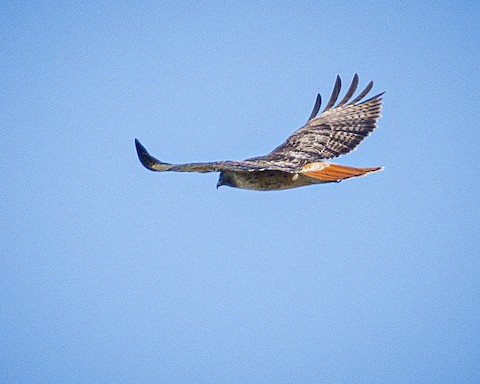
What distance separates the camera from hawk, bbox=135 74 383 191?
34.6 ft

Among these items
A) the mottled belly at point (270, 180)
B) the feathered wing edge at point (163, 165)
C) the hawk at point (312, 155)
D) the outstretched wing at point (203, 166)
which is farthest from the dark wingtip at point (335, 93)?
the feathered wing edge at point (163, 165)

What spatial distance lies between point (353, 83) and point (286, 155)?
10.0ft

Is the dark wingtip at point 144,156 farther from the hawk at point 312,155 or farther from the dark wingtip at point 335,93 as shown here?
the dark wingtip at point 335,93

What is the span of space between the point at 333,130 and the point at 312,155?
4.28 feet

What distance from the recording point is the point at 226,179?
11.8m

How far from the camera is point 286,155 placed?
11.9 m

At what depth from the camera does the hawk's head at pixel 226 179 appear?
38.1 ft

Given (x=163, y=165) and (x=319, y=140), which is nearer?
(x=163, y=165)

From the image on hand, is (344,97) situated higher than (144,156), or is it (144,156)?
(344,97)

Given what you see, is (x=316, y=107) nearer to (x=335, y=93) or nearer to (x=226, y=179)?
(x=335, y=93)

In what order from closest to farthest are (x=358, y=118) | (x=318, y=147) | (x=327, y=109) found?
(x=318, y=147)
(x=358, y=118)
(x=327, y=109)

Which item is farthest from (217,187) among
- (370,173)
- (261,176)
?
(370,173)

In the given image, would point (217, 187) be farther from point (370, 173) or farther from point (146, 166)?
point (370, 173)

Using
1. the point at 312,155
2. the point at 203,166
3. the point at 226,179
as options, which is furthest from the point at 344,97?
the point at 203,166
